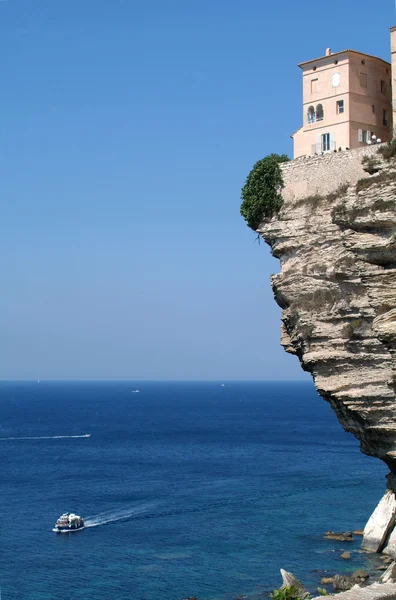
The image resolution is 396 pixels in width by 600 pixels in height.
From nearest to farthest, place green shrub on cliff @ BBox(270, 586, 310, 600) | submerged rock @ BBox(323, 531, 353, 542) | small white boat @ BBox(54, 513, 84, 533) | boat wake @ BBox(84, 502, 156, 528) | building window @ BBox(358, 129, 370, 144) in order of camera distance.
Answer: green shrub on cliff @ BBox(270, 586, 310, 600) < building window @ BBox(358, 129, 370, 144) < submerged rock @ BBox(323, 531, 353, 542) < small white boat @ BBox(54, 513, 84, 533) < boat wake @ BBox(84, 502, 156, 528)

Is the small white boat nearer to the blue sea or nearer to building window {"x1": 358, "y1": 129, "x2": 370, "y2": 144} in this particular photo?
the blue sea

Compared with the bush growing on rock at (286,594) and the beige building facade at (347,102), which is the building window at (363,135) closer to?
the beige building facade at (347,102)

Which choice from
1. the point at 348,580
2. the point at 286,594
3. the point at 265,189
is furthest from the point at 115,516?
the point at 265,189

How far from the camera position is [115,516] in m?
58.7

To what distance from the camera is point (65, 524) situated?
176 ft

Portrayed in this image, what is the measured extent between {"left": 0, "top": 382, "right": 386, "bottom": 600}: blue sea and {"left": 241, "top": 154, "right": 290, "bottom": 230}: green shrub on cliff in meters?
19.6

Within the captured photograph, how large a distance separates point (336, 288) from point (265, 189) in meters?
5.85

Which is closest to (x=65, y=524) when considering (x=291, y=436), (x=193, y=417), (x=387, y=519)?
(x=387, y=519)

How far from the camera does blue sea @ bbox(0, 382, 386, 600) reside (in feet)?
142

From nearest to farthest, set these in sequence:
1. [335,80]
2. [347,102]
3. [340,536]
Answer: [347,102], [335,80], [340,536]

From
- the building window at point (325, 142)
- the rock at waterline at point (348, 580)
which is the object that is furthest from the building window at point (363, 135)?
the rock at waterline at point (348, 580)

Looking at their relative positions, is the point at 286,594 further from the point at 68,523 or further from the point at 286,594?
the point at 68,523

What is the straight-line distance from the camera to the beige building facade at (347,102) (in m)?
33.6

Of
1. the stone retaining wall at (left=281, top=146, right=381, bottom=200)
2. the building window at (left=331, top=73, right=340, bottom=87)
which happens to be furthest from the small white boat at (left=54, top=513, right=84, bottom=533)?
the building window at (left=331, top=73, right=340, bottom=87)
